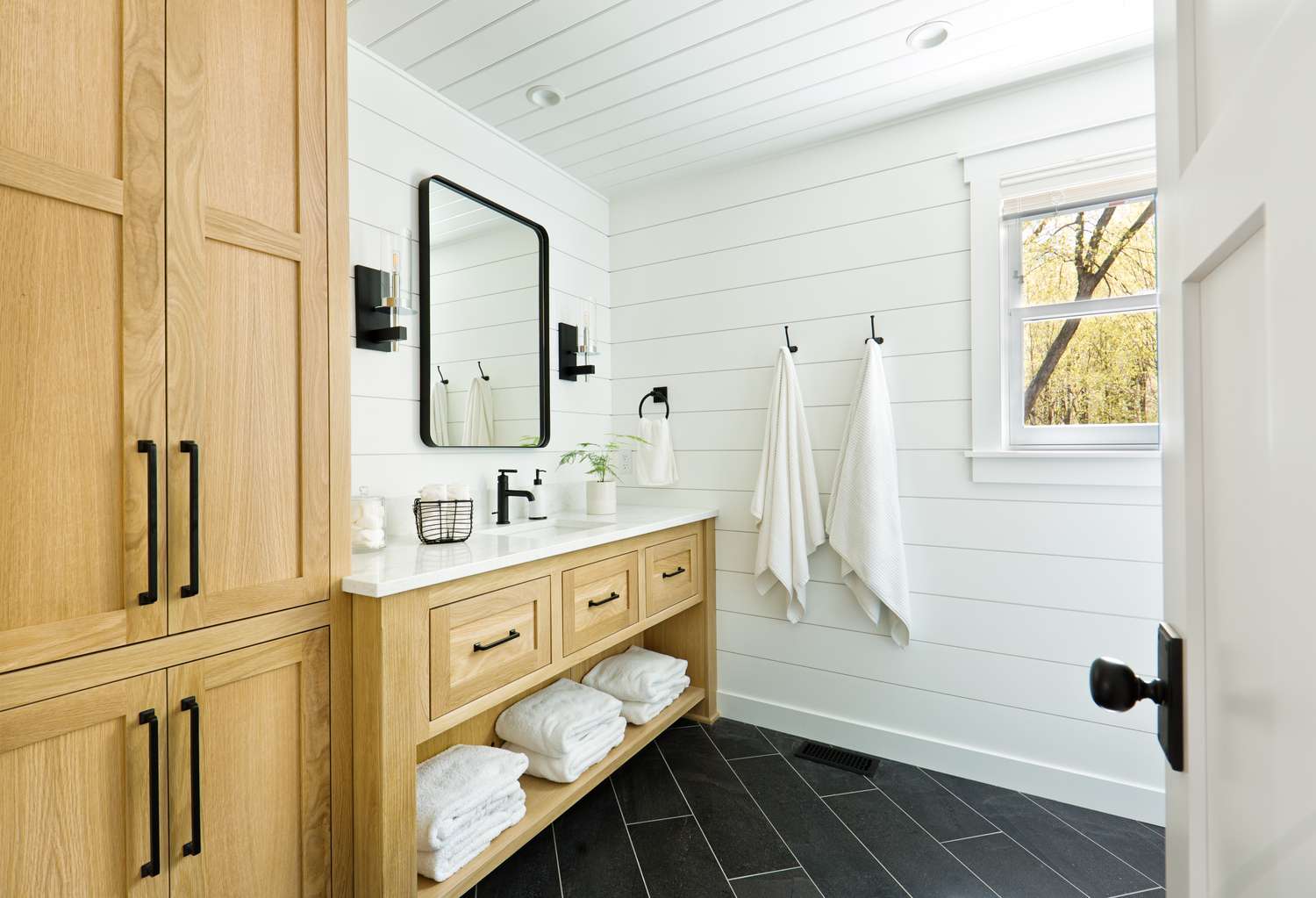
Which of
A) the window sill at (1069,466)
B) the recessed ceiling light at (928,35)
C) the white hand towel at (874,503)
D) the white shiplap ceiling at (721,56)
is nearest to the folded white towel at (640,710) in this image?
the white hand towel at (874,503)

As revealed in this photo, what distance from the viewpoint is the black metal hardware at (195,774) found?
1.17 metres

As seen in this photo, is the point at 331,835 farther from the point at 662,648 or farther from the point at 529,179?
the point at 529,179

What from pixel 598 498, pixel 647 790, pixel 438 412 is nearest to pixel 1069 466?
pixel 598 498

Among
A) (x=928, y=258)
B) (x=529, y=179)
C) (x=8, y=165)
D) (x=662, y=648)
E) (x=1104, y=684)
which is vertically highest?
(x=529, y=179)

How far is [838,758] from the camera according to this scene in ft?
7.88

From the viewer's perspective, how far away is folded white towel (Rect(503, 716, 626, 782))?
1.97 meters

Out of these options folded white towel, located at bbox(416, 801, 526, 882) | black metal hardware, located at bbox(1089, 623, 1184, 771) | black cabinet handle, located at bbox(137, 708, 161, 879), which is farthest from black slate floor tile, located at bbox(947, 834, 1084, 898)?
black cabinet handle, located at bbox(137, 708, 161, 879)

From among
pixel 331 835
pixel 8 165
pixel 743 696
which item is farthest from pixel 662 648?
pixel 8 165

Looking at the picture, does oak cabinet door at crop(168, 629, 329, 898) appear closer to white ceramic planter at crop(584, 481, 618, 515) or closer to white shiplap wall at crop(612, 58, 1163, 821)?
white ceramic planter at crop(584, 481, 618, 515)

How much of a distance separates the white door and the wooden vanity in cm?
134

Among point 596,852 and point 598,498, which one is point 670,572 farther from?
point 596,852

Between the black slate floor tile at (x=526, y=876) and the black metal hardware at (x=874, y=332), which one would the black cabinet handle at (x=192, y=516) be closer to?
the black slate floor tile at (x=526, y=876)

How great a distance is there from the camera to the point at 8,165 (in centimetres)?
98

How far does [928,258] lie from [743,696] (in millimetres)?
1893
